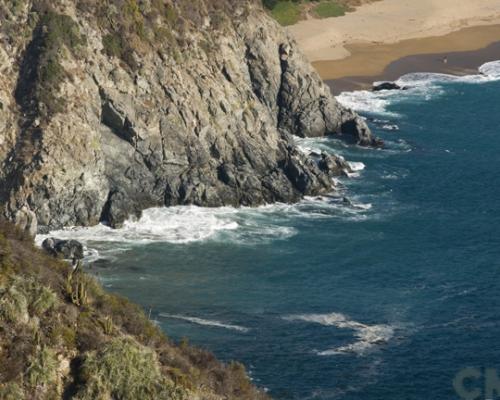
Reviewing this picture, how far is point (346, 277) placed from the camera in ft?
248

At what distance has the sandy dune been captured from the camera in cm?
14300

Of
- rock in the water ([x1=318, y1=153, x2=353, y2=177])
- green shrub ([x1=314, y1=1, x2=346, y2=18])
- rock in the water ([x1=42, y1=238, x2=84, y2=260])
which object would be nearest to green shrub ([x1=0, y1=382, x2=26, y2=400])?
rock in the water ([x1=42, y1=238, x2=84, y2=260])

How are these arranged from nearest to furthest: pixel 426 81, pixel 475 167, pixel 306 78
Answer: pixel 475 167 → pixel 306 78 → pixel 426 81

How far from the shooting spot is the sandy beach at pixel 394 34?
451 ft

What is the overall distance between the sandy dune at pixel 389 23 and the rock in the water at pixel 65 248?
65543 millimetres

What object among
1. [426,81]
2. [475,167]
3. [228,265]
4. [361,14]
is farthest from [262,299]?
[361,14]

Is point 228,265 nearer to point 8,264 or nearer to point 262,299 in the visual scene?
point 262,299

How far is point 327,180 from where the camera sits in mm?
94188

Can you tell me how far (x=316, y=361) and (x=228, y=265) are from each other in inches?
653

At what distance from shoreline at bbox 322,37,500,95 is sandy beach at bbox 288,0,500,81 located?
32 centimetres

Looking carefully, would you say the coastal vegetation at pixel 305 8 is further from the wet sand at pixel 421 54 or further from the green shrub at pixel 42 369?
the green shrub at pixel 42 369

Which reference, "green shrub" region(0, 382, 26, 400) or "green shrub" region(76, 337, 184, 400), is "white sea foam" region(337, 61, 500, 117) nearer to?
"green shrub" region(76, 337, 184, 400)

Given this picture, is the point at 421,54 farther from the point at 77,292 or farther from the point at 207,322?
the point at 77,292

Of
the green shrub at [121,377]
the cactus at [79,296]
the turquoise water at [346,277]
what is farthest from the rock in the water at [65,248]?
the green shrub at [121,377]
